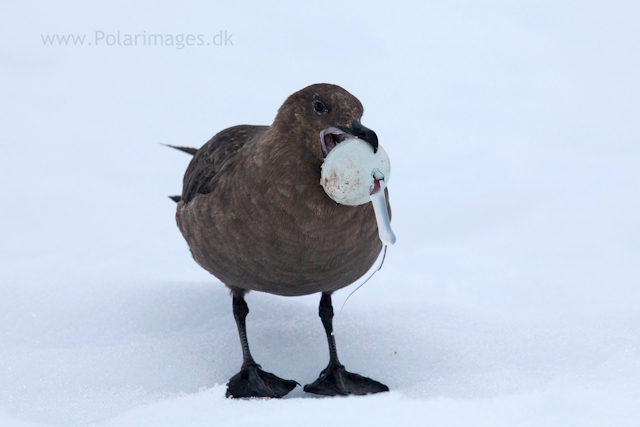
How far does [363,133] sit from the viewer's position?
9.14 feet

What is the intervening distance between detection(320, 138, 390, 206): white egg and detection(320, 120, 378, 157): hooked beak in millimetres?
32

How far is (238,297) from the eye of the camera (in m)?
3.86

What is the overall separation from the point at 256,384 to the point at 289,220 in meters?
1.05

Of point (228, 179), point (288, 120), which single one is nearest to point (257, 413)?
point (228, 179)

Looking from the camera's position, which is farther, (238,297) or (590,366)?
(238,297)

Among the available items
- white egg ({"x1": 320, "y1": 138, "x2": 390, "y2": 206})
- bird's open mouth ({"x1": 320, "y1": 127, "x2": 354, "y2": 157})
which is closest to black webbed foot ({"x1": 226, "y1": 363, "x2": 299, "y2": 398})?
white egg ({"x1": 320, "y1": 138, "x2": 390, "y2": 206})

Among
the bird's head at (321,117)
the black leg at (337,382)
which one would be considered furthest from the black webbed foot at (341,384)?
the bird's head at (321,117)

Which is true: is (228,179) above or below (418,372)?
above

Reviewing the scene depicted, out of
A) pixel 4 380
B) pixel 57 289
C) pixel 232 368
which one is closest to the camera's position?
pixel 4 380

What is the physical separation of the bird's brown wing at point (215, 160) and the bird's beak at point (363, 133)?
84 centimetres

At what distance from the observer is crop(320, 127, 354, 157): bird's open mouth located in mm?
2963

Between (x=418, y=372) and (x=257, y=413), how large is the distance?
1171 mm

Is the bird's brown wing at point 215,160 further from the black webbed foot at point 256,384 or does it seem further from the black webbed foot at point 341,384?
the black webbed foot at point 341,384

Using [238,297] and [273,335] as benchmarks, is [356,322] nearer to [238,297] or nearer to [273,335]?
[273,335]
